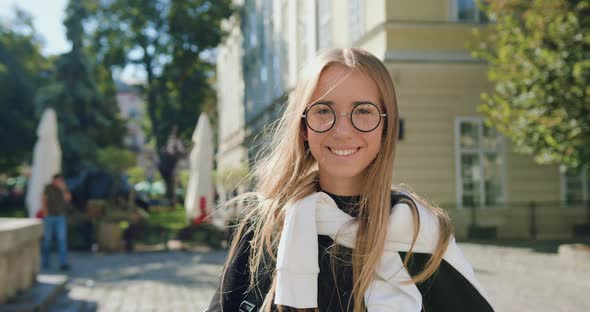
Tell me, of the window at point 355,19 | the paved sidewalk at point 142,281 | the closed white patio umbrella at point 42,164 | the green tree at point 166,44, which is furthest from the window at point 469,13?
the green tree at point 166,44

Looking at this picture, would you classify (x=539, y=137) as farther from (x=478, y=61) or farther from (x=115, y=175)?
(x=115, y=175)

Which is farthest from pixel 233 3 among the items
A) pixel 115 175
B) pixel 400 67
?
pixel 400 67

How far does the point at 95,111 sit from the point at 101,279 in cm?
2483

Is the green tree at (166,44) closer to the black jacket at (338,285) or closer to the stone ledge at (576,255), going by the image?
the stone ledge at (576,255)

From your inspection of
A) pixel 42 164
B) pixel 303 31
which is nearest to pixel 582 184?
pixel 303 31

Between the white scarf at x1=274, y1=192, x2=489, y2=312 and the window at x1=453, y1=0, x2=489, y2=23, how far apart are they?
14588mm

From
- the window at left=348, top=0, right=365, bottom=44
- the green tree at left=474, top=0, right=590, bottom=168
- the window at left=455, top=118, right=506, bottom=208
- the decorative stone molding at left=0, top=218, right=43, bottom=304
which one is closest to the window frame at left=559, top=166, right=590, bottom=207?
the window at left=455, top=118, right=506, bottom=208

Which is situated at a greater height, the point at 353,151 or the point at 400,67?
the point at 400,67

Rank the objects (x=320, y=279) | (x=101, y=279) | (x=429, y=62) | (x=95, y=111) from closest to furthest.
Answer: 1. (x=320, y=279)
2. (x=101, y=279)
3. (x=429, y=62)
4. (x=95, y=111)

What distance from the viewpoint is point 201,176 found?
56.5 feet

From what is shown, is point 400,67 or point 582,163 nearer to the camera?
point 582,163

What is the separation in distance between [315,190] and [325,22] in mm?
18288

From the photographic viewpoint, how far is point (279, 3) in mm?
27062

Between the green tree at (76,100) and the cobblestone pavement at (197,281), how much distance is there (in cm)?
1938
